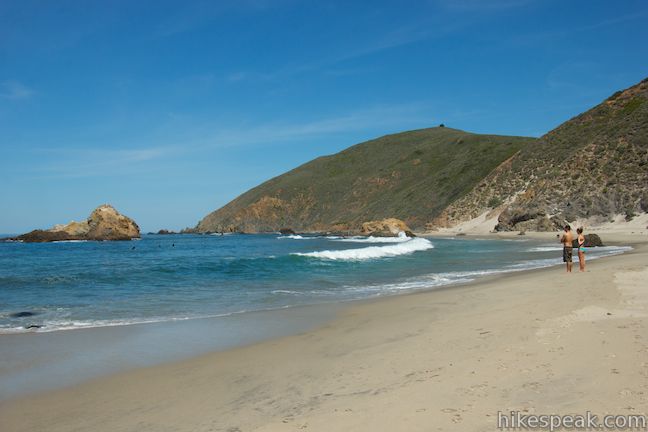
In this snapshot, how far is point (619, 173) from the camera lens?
161 ft

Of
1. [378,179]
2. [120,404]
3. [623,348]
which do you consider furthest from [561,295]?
[378,179]

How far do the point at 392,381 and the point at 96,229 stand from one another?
276ft

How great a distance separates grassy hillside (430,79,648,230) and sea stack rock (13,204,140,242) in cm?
5135

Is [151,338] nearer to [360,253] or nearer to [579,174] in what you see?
[360,253]

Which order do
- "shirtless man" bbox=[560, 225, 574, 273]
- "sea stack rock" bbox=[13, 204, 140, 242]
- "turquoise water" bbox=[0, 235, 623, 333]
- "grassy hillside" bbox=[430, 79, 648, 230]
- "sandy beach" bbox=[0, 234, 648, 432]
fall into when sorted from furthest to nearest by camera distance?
"sea stack rock" bbox=[13, 204, 140, 242] → "grassy hillside" bbox=[430, 79, 648, 230] → "shirtless man" bbox=[560, 225, 574, 273] → "turquoise water" bbox=[0, 235, 623, 333] → "sandy beach" bbox=[0, 234, 648, 432]

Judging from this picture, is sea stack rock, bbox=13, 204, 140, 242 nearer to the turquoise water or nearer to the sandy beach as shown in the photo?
the turquoise water

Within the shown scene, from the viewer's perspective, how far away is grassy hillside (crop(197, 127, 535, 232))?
10194cm

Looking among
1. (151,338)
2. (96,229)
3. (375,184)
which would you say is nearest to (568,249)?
(151,338)

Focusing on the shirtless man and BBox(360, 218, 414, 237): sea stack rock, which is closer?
the shirtless man

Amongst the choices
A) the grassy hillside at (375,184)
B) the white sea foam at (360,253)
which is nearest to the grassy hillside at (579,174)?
the grassy hillside at (375,184)

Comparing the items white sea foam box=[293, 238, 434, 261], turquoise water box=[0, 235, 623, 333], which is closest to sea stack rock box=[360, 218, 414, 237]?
white sea foam box=[293, 238, 434, 261]

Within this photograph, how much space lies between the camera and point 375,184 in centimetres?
12812

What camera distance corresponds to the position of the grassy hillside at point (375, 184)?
102m

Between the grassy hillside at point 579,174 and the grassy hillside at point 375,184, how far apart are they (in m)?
20.5
